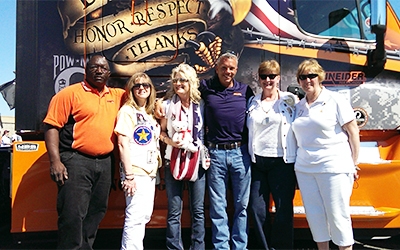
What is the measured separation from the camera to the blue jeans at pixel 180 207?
130 inches

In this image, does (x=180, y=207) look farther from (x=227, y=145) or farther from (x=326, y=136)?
(x=326, y=136)

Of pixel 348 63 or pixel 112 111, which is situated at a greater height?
pixel 348 63

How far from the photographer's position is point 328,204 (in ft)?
9.94

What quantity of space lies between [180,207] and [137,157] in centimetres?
60

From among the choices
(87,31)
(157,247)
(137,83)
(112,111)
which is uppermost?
(87,31)

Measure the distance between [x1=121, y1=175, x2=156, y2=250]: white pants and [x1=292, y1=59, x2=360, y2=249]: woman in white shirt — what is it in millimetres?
1262

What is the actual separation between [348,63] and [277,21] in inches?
30.8

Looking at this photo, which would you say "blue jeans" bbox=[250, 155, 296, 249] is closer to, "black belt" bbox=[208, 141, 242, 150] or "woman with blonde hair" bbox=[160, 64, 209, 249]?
"black belt" bbox=[208, 141, 242, 150]

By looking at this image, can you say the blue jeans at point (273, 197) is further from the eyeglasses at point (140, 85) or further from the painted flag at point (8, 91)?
the painted flag at point (8, 91)

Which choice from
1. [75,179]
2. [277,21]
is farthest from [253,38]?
[75,179]

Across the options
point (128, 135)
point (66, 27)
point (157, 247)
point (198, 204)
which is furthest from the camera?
point (157, 247)

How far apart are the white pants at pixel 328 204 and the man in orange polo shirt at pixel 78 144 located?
1.63 m

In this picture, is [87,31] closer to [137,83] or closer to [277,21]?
[137,83]

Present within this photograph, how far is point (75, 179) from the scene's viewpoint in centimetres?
311
